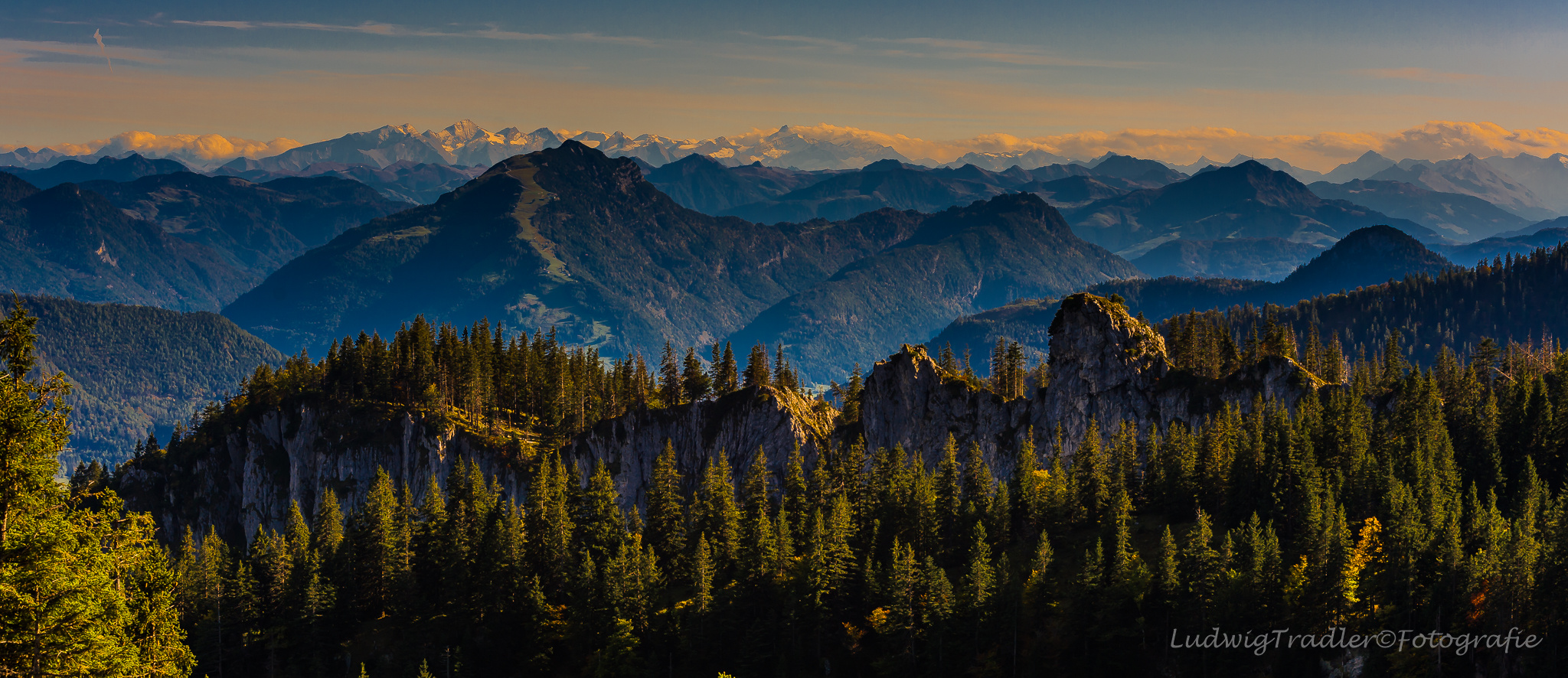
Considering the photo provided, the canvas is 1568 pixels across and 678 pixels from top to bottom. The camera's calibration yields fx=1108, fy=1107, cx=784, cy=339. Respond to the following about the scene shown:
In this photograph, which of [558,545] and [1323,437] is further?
[1323,437]

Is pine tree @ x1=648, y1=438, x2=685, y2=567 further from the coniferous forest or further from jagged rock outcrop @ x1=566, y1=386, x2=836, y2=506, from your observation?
jagged rock outcrop @ x1=566, y1=386, x2=836, y2=506

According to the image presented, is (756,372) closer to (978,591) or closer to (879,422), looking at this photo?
(879,422)

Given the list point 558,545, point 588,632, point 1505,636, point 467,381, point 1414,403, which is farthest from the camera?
point 467,381

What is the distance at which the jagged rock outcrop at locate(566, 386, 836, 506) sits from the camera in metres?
177

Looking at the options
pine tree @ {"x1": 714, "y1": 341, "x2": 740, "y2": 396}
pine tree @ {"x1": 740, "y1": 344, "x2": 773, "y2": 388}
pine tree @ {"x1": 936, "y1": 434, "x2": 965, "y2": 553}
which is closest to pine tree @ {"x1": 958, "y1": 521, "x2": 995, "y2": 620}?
pine tree @ {"x1": 936, "y1": 434, "x2": 965, "y2": 553}

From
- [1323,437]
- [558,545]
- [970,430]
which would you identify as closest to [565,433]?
[970,430]

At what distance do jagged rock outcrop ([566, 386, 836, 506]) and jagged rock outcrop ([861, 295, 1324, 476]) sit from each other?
13.0 metres

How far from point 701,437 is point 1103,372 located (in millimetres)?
65457

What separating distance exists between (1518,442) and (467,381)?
15254cm

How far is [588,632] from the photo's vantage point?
10038cm

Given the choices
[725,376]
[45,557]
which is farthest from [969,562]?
[725,376]

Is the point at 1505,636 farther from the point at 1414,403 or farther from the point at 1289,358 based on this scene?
the point at 1289,358

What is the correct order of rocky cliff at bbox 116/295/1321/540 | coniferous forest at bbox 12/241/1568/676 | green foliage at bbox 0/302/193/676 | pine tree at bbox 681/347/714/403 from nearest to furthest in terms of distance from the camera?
1. green foliage at bbox 0/302/193/676
2. coniferous forest at bbox 12/241/1568/676
3. rocky cliff at bbox 116/295/1321/540
4. pine tree at bbox 681/347/714/403

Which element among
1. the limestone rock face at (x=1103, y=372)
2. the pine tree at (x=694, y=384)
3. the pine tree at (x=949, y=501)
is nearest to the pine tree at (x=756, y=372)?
the pine tree at (x=694, y=384)
